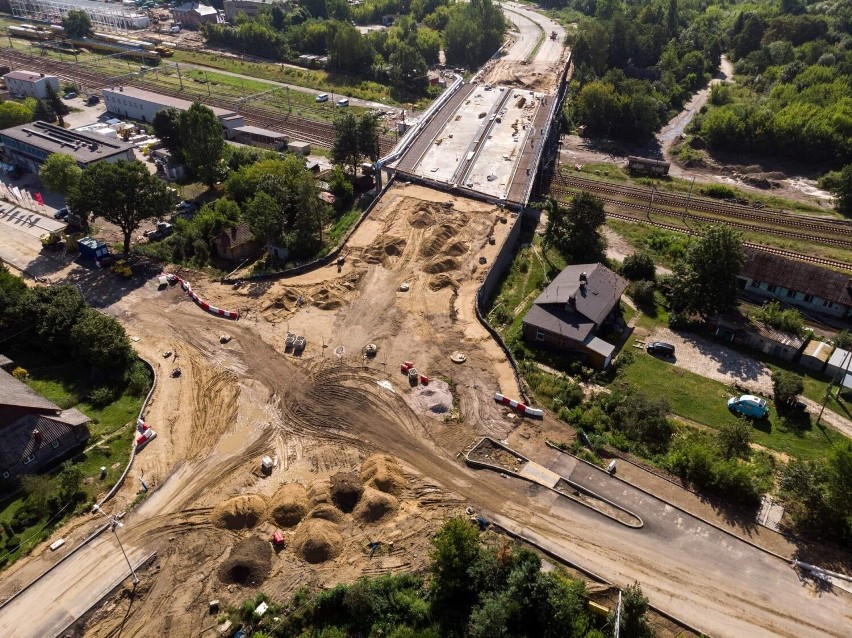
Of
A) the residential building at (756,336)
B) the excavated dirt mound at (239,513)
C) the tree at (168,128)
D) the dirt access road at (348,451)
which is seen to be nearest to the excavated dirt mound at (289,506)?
the excavated dirt mound at (239,513)

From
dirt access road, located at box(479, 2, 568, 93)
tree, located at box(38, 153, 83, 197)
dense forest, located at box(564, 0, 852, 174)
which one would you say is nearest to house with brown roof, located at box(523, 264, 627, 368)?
tree, located at box(38, 153, 83, 197)

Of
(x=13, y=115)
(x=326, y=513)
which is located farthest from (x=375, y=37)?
(x=326, y=513)

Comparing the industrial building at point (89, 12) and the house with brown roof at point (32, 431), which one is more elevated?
the house with brown roof at point (32, 431)

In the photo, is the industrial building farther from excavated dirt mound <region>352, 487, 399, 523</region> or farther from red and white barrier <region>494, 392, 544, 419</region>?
excavated dirt mound <region>352, 487, 399, 523</region>

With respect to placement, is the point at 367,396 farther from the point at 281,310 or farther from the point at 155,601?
the point at 155,601

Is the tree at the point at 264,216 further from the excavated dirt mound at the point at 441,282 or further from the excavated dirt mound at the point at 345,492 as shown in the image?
the excavated dirt mound at the point at 345,492

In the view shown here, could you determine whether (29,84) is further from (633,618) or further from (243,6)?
(633,618)
